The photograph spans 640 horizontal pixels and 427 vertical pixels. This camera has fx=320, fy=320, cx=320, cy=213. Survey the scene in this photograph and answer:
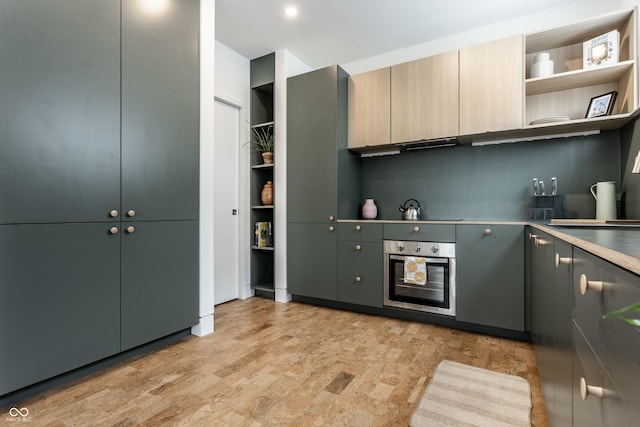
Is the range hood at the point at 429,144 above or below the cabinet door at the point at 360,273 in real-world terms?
above

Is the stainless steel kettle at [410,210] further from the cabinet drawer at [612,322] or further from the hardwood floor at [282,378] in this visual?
the cabinet drawer at [612,322]

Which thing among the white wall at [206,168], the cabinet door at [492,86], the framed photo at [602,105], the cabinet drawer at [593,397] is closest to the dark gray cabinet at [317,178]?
the white wall at [206,168]

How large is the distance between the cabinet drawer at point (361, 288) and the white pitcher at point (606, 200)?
174 cm

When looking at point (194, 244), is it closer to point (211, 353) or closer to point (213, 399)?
point (211, 353)

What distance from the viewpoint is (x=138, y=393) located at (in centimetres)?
169

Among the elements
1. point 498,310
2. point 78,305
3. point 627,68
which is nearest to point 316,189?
point 498,310

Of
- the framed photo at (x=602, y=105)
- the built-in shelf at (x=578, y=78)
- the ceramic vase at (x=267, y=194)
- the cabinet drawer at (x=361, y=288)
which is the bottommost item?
the cabinet drawer at (x=361, y=288)

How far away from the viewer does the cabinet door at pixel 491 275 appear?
2.40 meters

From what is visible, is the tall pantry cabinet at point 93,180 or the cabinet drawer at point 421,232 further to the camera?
the cabinet drawer at point 421,232

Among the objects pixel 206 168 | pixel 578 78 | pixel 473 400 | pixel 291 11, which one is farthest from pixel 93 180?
pixel 578 78

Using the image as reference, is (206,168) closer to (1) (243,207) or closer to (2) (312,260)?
(1) (243,207)

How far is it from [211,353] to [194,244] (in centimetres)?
79

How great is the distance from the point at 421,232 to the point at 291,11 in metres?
2.27

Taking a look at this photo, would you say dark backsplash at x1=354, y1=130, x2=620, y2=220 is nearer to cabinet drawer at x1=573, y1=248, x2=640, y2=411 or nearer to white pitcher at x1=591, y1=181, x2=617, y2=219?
white pitcher at x1=591, y1=181, x2=617, y2=219
